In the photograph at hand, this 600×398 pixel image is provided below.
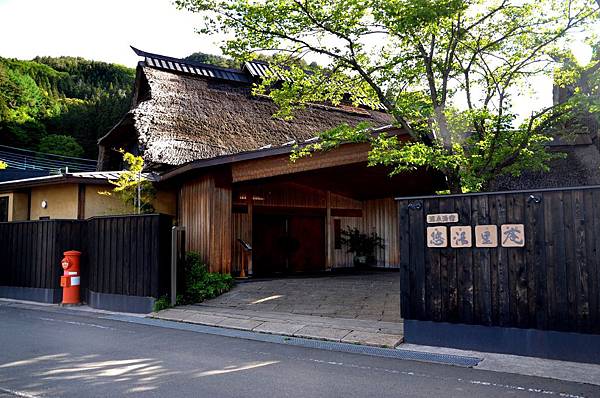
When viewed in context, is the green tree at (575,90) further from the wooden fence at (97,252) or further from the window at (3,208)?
the window at (3,208)

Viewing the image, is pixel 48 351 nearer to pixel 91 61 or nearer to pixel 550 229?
pixel 550 229

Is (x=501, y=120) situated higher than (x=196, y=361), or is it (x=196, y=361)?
(x=501, y=120)

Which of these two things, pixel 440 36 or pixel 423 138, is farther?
pixel 423 138

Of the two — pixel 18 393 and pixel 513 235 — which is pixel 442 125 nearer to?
pixel 513 235

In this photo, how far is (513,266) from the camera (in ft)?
22.1

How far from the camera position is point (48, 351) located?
6734 millimetres

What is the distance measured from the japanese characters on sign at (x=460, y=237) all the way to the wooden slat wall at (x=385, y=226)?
36.1 feet

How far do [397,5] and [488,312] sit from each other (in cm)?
525

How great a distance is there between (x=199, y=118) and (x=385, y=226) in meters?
7.83

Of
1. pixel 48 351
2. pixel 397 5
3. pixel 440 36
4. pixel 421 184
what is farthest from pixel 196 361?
pixel 421 184

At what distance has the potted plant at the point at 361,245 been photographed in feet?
60.5

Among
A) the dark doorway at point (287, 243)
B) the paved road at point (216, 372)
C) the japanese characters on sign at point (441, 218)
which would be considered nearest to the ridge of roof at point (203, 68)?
the dark doorway at point (287, 243)

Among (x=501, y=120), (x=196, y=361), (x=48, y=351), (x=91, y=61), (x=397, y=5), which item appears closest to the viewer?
(x=196, y=361)

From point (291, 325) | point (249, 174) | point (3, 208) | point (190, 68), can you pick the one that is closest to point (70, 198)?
point (3, 208)
